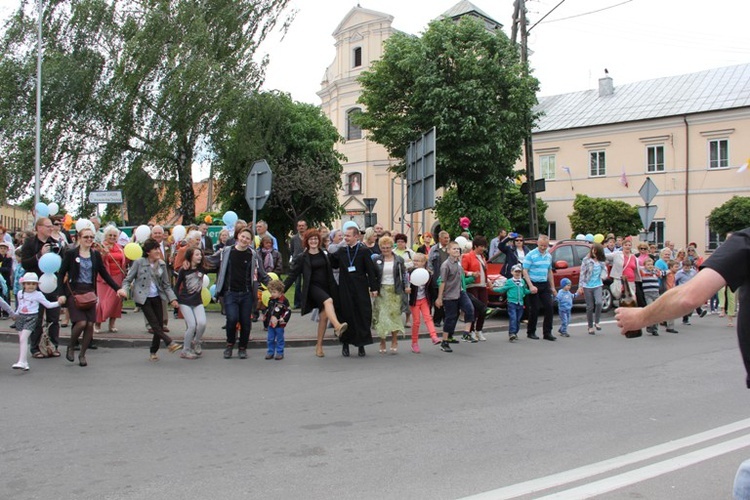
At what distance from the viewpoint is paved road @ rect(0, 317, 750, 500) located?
4.42 meters

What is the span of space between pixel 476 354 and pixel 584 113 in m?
39.6

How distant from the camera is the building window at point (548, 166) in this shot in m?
46.1

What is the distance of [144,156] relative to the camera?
2544cm

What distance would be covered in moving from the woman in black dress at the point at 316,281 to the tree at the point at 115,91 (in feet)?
53.8

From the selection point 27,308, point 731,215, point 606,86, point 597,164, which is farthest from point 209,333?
point 606,86

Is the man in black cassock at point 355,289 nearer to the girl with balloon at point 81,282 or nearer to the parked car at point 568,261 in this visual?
the girl with balloon at point 81,282

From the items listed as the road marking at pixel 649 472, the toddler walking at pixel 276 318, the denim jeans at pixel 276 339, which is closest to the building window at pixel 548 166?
the toddler walking at pixel 276 318

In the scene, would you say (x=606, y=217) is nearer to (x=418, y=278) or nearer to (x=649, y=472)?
(x=418, y=278)

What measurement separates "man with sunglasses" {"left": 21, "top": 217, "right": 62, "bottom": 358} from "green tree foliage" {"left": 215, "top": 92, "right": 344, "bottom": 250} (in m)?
16.5

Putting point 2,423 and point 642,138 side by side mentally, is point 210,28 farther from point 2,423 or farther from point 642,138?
point 642,138

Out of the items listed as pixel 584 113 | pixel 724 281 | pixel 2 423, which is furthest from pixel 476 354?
pixel 584 113

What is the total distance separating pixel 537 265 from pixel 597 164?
34502mm

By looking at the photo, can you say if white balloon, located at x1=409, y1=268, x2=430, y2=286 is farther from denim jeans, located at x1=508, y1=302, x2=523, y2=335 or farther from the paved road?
denim jeans, located at x1=508, y1=302, x2=523, y2=335

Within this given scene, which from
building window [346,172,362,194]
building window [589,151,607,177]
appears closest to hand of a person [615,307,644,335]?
building window [589,151,607,177]
